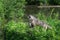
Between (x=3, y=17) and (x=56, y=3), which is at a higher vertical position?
(x=3, y=17)

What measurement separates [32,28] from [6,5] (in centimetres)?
231

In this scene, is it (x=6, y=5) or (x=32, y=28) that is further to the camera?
(x=6, y=5)

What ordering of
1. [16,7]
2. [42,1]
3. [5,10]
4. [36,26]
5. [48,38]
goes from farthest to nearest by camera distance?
[42,1], [16,7], [5,10], [36,26], [48,38]

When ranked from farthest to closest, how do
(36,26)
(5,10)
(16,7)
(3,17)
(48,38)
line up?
(16,7), (5,10), (3,17), (36,26), (48,38)

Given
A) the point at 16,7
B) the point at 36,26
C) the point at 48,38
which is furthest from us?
the point at 16,7

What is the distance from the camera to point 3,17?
7.21 metres

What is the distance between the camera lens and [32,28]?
588 cm

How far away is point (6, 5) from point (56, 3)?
665 cm

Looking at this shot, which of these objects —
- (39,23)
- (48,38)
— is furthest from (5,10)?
(48,38)

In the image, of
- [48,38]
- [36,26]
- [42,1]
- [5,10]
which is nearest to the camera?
[48,38]

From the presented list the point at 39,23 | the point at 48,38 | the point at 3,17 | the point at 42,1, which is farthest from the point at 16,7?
the point at 42,1

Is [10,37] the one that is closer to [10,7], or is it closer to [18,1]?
[10,7]

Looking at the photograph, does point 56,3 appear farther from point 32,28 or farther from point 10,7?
point 32,28

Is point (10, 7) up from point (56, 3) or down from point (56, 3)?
up
